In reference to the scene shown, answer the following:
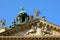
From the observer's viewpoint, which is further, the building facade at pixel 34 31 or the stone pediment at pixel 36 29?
the stone pediment at pixel 36 29

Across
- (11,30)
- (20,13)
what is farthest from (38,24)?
(20,13)

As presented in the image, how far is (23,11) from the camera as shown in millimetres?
39781

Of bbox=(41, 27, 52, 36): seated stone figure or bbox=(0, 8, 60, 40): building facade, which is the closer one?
bbox=(0, 8, 60, 40): building facade

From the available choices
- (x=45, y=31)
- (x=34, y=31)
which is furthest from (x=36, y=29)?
(x=45, y=31)

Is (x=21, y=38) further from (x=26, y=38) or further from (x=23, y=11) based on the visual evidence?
(x=23, y=11)

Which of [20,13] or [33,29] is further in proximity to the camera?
[20,13]

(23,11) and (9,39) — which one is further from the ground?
(23,11)

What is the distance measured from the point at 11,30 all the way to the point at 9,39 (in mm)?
888

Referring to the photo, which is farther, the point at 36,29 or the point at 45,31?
the point at 36,29

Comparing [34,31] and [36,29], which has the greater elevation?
[36,29]

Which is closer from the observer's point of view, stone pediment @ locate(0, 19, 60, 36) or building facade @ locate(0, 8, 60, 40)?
building facade @ locate(0, 8, 60, 40)

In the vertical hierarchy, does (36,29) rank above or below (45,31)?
above

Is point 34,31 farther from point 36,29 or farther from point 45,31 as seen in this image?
point 45,31

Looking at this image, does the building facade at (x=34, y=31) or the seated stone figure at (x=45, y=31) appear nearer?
the building facade at (x=34, y=31)
